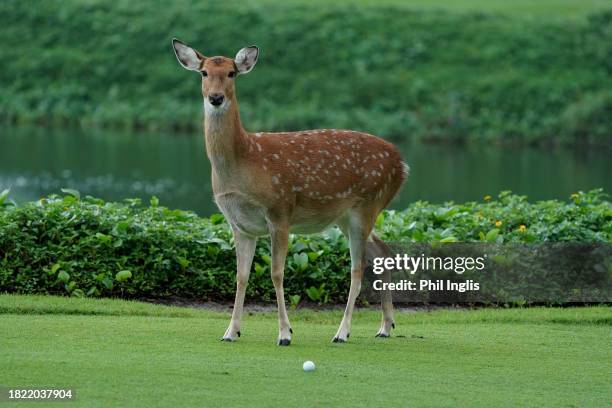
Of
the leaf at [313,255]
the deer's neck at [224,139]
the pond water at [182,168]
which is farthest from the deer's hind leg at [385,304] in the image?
the pond water at [182,168]

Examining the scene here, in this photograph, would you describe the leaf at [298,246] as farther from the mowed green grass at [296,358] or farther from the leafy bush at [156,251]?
the mowed green grass at [296,358]

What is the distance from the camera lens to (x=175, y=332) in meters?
9.60

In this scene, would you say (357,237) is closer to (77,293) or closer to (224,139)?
(224,139)

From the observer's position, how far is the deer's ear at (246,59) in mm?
9617

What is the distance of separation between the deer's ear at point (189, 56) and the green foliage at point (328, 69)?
27.3m

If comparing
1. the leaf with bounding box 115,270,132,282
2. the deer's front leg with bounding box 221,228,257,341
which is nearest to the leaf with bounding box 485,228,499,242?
the deer's front leg with bounding box 221,228,257,341

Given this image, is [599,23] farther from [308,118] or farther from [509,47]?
[308,118]

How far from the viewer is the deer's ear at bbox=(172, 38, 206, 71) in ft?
31.3

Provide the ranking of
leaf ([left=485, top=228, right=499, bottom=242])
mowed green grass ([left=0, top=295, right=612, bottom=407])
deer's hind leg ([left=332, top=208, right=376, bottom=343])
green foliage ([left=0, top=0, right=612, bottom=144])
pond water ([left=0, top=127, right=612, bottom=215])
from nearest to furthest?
mowed green grass ([left=0, top=295, right=612, bottom=407]) < deer's hind leg ([left=332, top=208, right=376, bottom=343]) < leaf ([left=485, top=228, right=499, bottom=242]) < pond water ([left=0, top=127, right=612, bottom=215]) < green foliage ([left=0, top=0, right=612, bottom=144])

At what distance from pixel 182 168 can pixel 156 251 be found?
720 inches

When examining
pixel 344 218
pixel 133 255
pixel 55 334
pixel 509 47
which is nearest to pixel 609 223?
pixel 344 218

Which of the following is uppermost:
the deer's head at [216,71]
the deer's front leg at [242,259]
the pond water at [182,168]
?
the deer's head at [216,71]

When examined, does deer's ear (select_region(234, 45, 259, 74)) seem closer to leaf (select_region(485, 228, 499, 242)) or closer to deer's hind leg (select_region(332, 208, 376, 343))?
deer's hind leg (select_region(332, 208, 376, 343))

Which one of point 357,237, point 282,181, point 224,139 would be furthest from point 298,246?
point 224,139
